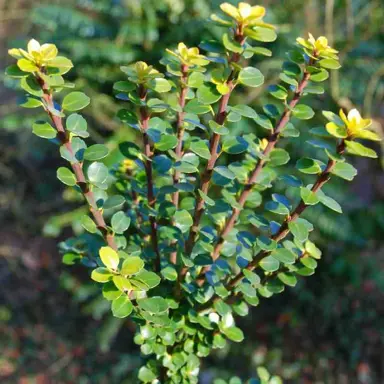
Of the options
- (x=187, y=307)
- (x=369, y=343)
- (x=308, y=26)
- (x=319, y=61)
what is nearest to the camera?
(x=319, y=61)

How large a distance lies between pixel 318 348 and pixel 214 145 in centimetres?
244

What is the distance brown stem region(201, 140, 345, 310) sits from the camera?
655 mm

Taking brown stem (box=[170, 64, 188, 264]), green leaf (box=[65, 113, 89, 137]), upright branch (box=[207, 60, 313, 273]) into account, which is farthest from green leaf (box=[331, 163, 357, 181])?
green leaf (box=[65, 113, 89, 137])

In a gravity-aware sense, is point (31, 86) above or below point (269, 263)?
above

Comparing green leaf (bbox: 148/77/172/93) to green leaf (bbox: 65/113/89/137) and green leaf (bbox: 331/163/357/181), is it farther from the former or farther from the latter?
green leaf (bbox: 331/163/357/181)

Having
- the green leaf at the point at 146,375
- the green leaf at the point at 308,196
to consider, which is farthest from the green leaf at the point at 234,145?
the green leaf at the point at 146,375

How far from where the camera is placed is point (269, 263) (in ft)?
2.39

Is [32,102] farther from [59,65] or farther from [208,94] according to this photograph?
[208,94]

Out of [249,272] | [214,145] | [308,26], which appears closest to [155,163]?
[214,145]

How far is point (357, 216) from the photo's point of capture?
2.81 metres

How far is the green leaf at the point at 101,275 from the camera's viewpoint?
1.97 feet

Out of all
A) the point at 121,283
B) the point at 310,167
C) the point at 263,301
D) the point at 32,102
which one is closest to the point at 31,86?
the point at 32,102

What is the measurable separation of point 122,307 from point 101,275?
45mm

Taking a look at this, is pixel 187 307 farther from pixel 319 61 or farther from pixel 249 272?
pixel 319 61
